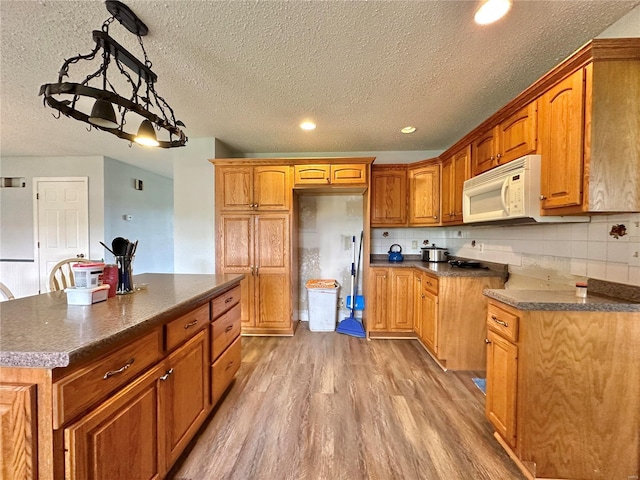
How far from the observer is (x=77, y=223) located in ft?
13.2

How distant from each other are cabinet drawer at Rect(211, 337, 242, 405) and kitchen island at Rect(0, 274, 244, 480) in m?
0.04

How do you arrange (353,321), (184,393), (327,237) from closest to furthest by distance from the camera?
(184,393)
(353,321)
(327,237)

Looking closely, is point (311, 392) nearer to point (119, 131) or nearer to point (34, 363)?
point (34, 363)

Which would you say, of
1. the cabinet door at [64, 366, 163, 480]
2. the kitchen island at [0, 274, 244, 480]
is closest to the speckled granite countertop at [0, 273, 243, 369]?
the kitchen island at [0, 274, 244, 480]

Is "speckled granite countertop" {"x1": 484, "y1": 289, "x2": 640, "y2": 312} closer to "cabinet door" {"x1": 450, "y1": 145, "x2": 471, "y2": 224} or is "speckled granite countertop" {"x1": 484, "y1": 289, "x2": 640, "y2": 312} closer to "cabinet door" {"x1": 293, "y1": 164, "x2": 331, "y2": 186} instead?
"cabinet door" {"x1": 450, "y1": 145, "x2": 471, "y2": 224}

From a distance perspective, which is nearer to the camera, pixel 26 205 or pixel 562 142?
pixel 562 142

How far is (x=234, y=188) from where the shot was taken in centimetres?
313

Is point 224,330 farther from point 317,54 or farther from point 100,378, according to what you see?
point 317,54

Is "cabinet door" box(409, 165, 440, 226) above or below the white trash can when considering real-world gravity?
above

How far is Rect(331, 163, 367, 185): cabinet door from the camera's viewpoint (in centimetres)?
305

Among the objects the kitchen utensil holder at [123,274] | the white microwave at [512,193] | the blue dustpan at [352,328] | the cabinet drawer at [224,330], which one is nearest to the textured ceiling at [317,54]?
the white microwave at [512,193]

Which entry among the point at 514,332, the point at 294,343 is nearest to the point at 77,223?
the point at 294,343

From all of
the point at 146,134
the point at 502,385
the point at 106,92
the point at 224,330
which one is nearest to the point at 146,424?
the point at 224,330

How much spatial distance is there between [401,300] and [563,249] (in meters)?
1.58
